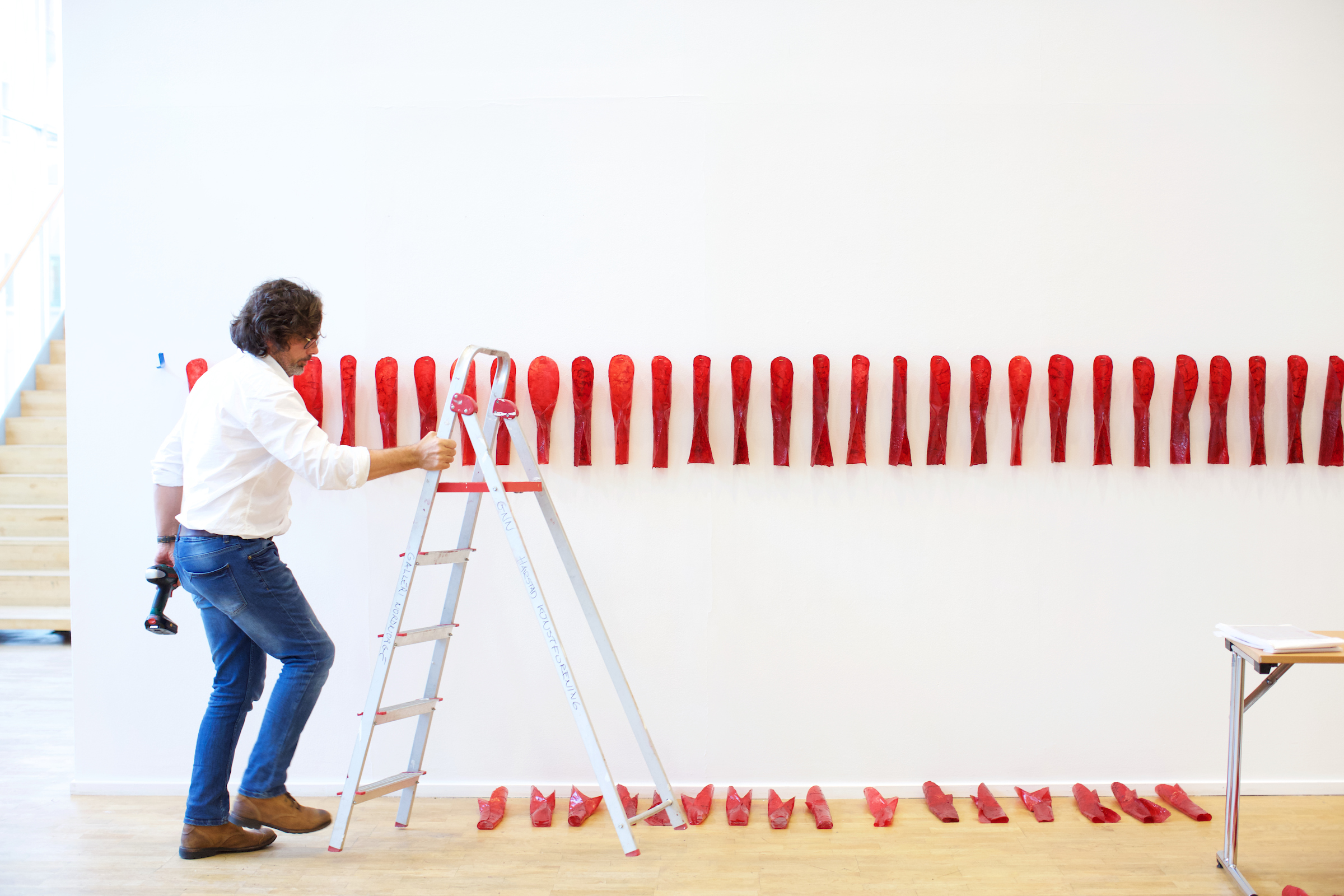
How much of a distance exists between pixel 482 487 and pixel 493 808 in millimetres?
985

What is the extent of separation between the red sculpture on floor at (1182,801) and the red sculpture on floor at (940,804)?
2.14 ft

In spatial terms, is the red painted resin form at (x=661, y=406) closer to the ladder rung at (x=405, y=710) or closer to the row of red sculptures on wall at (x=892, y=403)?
the row of red sculptures on wall at (x=892, y=403)

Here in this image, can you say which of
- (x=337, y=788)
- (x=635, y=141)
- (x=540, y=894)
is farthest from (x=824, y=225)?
(x=337, y=788)

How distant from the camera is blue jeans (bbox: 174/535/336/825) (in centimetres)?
229

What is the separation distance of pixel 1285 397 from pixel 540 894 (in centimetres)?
261

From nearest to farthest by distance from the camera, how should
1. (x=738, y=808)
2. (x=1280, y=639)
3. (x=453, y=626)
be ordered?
1. (x=1280, y=639)
2. (x=453, y=626)
3. (x=738, y=808)

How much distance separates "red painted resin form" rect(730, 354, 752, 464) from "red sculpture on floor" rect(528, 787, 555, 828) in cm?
117

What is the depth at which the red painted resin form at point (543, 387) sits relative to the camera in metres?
2.74

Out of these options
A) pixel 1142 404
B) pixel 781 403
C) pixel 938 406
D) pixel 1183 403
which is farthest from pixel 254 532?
pixel 1183 403

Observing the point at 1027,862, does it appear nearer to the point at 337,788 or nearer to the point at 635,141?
the point at 337,788

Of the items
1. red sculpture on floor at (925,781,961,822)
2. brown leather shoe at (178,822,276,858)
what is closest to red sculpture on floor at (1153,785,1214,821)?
red sculpture on floor at (925,781,961,822)

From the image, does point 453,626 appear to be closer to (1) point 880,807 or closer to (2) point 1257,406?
(1) point 880,807

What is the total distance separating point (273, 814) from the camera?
7.96 ft

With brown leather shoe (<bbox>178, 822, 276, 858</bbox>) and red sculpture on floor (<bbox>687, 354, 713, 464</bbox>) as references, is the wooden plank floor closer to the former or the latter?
brown leather shoe (<bbox>178, 822, 276, 858</bbox>)
